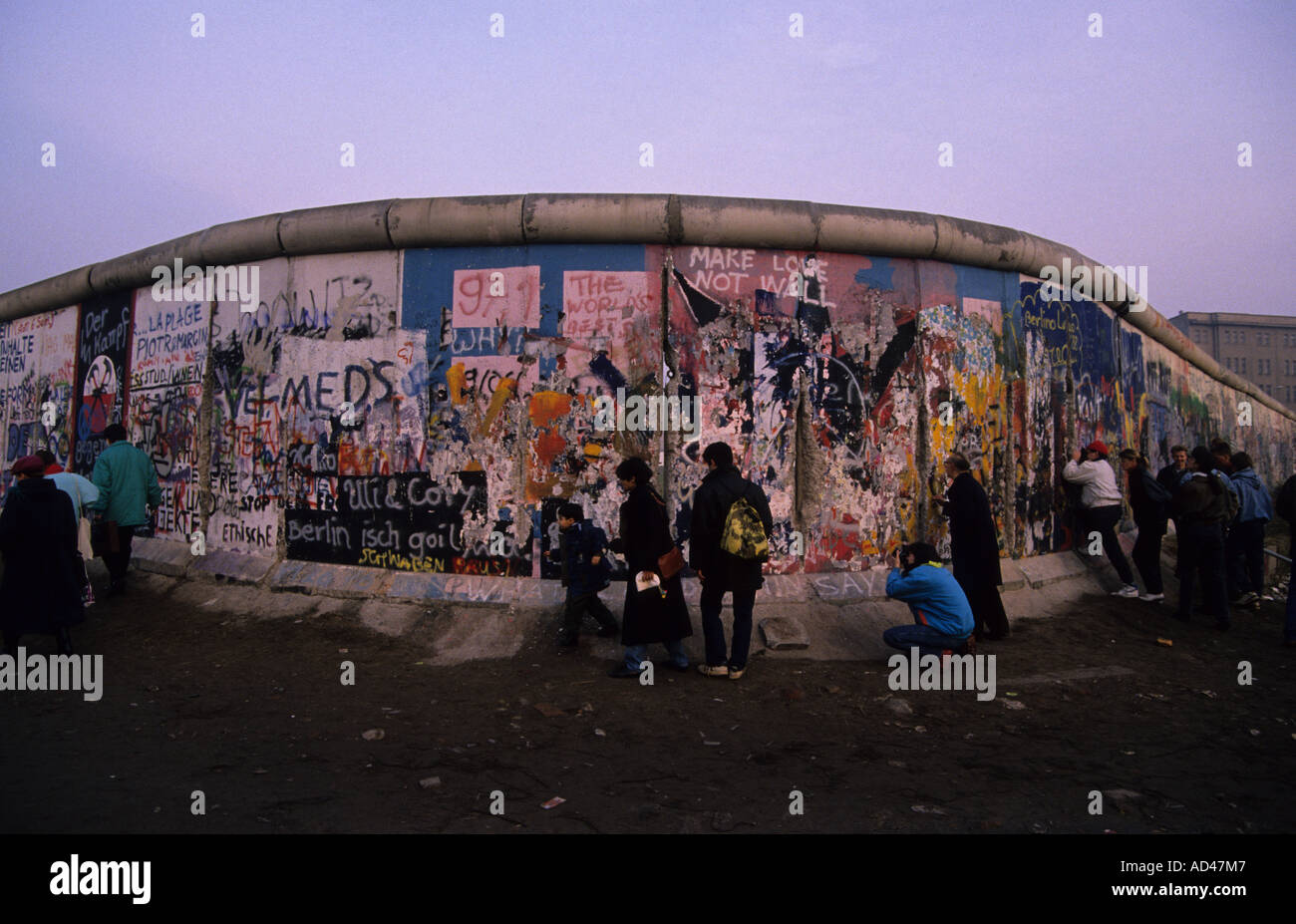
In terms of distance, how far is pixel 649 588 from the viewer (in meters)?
5.92

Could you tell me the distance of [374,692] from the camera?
5520 mm

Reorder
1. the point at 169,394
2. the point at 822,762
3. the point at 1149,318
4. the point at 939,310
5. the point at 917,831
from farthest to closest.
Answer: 1. the point at 1149,318
2. the point at 169,394
3. the point at 939,310
4. the point at 822,762
5. the point at 917,831

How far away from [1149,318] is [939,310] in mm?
5744

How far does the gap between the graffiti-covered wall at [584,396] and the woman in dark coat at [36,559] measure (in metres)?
2.16

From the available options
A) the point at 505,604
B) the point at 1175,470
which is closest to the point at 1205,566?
the point at 1175,470

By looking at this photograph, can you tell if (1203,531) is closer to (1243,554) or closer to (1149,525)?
(1149,525)

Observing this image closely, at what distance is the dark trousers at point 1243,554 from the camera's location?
8.67 metres

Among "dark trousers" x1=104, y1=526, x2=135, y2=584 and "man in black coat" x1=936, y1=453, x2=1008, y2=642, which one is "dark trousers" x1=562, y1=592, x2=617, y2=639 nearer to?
"man in black coat" x1=936, y1=453, x2=1008, y2=642

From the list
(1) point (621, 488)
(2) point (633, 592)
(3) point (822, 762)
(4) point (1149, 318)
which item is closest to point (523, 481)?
(1) point (621, 488)

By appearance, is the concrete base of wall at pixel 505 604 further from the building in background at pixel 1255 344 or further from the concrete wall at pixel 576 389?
the building in background at pixel 1255 344

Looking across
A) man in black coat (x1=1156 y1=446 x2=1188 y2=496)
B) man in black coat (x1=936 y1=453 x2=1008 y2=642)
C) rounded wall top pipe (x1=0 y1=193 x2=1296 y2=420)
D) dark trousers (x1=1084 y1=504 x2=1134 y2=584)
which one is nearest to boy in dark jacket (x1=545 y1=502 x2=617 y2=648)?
rounded wall top pipe (x1=0 y1=193 x2=1296 y2=420)

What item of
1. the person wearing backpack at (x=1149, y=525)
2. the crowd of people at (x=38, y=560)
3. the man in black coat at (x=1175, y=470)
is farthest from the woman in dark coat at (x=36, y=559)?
the man in black coat at (x=1175, y=470)

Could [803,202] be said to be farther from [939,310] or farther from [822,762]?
[822,762]

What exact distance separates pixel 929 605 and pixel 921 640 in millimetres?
267
